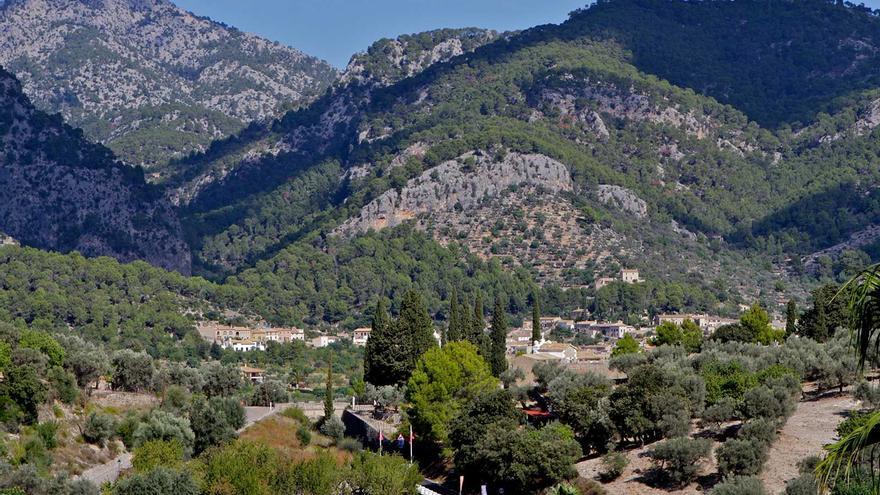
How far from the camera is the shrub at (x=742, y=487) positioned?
40.2 meters

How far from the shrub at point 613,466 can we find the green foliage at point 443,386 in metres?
14.0

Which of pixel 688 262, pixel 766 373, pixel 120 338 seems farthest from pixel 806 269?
pixel 766 373

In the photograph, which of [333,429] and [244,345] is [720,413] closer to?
[333,429]

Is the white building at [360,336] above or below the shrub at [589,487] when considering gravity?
below

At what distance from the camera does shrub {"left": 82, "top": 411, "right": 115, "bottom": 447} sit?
224 ft

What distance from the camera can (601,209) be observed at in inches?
7692

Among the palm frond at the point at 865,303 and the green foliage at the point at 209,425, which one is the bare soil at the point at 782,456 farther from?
the palm frond at the point at 865,303

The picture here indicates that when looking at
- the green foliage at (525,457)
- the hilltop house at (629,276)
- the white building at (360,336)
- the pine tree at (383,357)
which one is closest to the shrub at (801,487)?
the green foliage at (525,457)

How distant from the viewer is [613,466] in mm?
51594

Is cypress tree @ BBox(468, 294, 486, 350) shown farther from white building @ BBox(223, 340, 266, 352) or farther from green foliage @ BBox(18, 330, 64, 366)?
white building @ BBox(223, 340, 266, 352)

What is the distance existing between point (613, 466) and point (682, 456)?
4155 millimetres

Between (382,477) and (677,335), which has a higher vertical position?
(677,335)

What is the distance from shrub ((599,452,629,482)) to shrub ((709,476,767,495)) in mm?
9672

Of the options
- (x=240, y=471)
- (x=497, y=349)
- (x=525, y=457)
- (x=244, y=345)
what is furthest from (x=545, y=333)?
(x=240, y=471)
